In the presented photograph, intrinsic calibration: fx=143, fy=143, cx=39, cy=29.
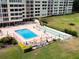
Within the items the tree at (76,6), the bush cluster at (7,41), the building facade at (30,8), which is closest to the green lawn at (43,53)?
the bush cluster at (7,41)

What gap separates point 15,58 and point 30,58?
2657mm

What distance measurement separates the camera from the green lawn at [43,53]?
25.7m

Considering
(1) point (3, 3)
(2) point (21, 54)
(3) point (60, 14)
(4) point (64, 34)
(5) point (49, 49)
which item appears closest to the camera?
(2) point (21, 54)

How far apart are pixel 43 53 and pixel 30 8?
3108cm

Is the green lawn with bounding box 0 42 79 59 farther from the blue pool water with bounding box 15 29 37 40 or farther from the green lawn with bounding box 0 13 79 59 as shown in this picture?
the blue pool water with bounding box 15 29 37 40

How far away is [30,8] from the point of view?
5506 cm

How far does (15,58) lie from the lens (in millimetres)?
25250

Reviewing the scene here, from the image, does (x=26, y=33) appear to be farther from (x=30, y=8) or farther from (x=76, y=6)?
(x=76, y=6)

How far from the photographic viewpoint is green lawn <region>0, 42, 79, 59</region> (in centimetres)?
2567

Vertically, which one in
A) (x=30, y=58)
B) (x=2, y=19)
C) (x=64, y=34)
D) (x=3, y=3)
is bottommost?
(x=30, y=58)

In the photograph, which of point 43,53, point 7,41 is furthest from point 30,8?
point 43,53

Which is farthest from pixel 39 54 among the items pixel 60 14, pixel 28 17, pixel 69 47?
pixel 60 14

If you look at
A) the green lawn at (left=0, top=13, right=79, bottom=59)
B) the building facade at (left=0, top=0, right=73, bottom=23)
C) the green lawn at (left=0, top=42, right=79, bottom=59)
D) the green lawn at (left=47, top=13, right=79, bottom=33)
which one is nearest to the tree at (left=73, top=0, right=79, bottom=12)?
the building facade at (left=0, top=0, right=73, bottom=23)

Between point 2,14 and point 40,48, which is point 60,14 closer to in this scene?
point 2,14
